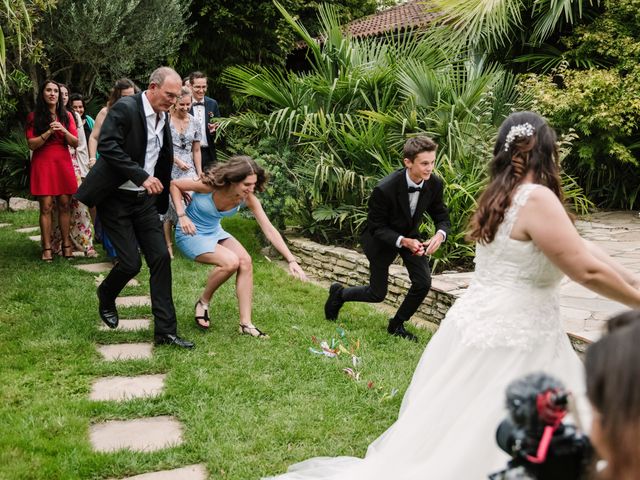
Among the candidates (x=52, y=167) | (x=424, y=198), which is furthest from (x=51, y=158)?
(x=424, y=198)

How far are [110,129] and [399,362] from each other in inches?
108

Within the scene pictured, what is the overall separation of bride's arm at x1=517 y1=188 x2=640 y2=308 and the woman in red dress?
6539mm

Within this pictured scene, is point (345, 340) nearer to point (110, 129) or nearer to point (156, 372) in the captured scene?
point (156, 372)

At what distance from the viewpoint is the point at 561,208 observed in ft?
9.31

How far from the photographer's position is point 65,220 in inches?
337

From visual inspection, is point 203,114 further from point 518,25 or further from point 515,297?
point 515,297

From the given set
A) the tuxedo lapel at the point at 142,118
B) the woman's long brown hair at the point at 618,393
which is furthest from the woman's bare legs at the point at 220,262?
the woman's long brown hair at the point at 618,393

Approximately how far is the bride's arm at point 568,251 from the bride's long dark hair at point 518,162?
0.16 meters

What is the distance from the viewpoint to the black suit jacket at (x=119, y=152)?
5.30 metres

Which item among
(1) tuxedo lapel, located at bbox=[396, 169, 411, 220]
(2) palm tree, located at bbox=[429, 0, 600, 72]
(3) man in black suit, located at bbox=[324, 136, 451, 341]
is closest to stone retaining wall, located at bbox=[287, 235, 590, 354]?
(3) man in black suit, located at bbox=[324, 136, 451, 341]

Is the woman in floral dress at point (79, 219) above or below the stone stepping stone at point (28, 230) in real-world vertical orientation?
above

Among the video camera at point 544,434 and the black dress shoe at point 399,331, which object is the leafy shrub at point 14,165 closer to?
the black dress shoe at point 399,331

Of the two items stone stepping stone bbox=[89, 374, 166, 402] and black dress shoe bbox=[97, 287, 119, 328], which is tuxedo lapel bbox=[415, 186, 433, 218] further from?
black dress shoe bbox=[97, 287, 119, 328]

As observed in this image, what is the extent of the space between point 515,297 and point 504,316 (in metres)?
0.09
